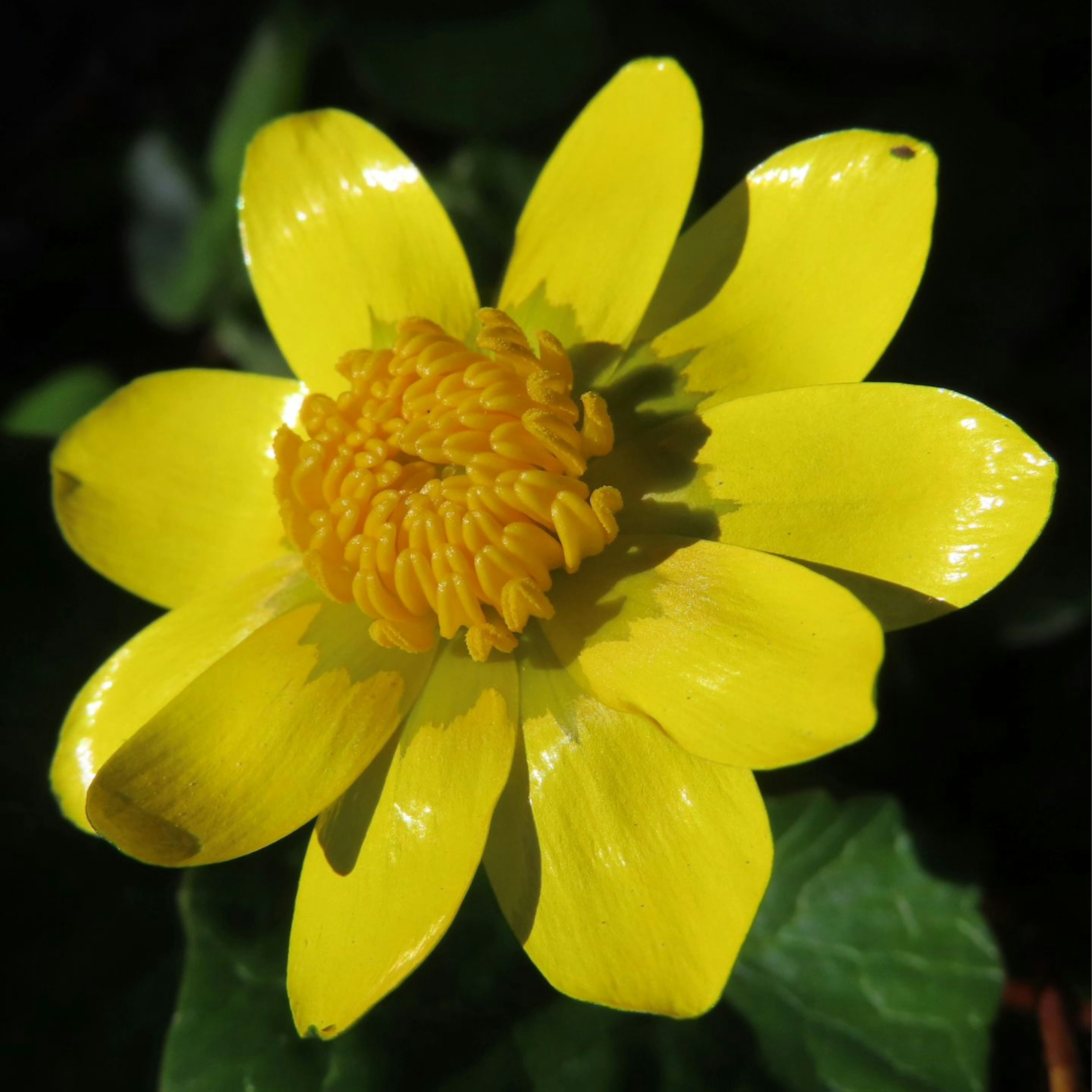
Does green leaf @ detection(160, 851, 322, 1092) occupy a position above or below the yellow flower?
below

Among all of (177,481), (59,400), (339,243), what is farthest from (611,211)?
(59,400)

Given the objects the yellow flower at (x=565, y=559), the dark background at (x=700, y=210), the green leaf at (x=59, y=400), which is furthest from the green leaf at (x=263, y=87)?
the yellow flower at (x=565, y=559)

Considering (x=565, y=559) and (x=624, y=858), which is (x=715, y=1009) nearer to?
(x=624, y=858)

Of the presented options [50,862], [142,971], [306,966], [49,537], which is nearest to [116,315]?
[49,537]

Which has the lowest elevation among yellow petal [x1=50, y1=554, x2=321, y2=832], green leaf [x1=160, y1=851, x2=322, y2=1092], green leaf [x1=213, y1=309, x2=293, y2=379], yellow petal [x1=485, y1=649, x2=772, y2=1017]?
green leaf [x1=160, y1=851, x2=322, y2=1092]

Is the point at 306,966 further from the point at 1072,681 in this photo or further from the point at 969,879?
the point at 1072,681

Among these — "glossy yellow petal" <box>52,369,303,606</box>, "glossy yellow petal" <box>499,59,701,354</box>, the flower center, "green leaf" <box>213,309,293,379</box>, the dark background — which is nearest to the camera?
the flower center

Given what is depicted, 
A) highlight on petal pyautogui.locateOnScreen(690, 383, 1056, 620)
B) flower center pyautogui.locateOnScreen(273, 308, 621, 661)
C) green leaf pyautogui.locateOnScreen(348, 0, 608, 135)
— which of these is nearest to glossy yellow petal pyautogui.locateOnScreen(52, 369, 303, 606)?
flower center pyautogui.locateOnScreen(273, 308, 621, 661)

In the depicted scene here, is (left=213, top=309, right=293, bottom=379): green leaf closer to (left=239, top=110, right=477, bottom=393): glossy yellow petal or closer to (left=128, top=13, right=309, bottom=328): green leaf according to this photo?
(left=128, top=13, right=309, bottom=328): green leaf
